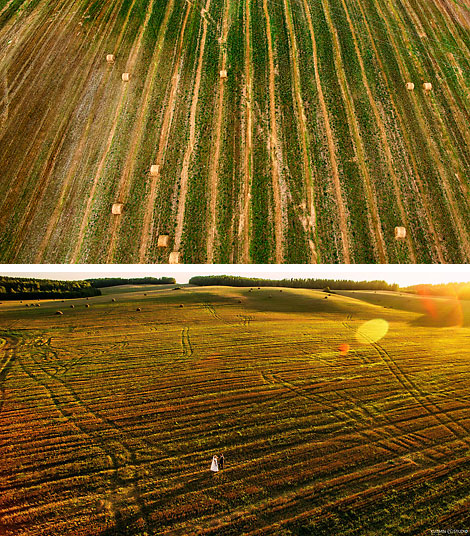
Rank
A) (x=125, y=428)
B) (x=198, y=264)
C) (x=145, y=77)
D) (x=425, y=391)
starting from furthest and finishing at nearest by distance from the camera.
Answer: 1. (x=145, y=77)
2. (x=198, y=264)
3. (x=425, y=391)
4. (x=125, y=428)

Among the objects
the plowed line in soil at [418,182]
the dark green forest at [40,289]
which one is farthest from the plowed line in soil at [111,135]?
the plowed line in soil at [418,182]

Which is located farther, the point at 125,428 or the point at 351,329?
the point at 351,329

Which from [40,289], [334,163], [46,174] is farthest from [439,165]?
[46,174]

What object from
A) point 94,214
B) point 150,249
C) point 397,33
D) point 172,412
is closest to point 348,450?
point 172,412

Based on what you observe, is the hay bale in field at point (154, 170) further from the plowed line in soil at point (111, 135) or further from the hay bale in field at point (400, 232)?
the hay bale in field at point (400, 232)

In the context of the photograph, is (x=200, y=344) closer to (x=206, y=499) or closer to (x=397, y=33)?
(x=206, y=499)

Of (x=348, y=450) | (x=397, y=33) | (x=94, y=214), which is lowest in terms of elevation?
(x=348, y=450)

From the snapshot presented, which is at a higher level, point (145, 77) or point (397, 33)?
point (397, 33)

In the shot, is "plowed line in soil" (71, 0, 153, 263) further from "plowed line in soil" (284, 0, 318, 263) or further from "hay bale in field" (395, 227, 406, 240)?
"hay bale in field" (395, 227, 406, 240)

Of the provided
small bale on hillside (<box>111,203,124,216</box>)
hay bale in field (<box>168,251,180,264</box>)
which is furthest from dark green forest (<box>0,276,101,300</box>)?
small bale on hillside (<box>111,203,124,216</box>)
